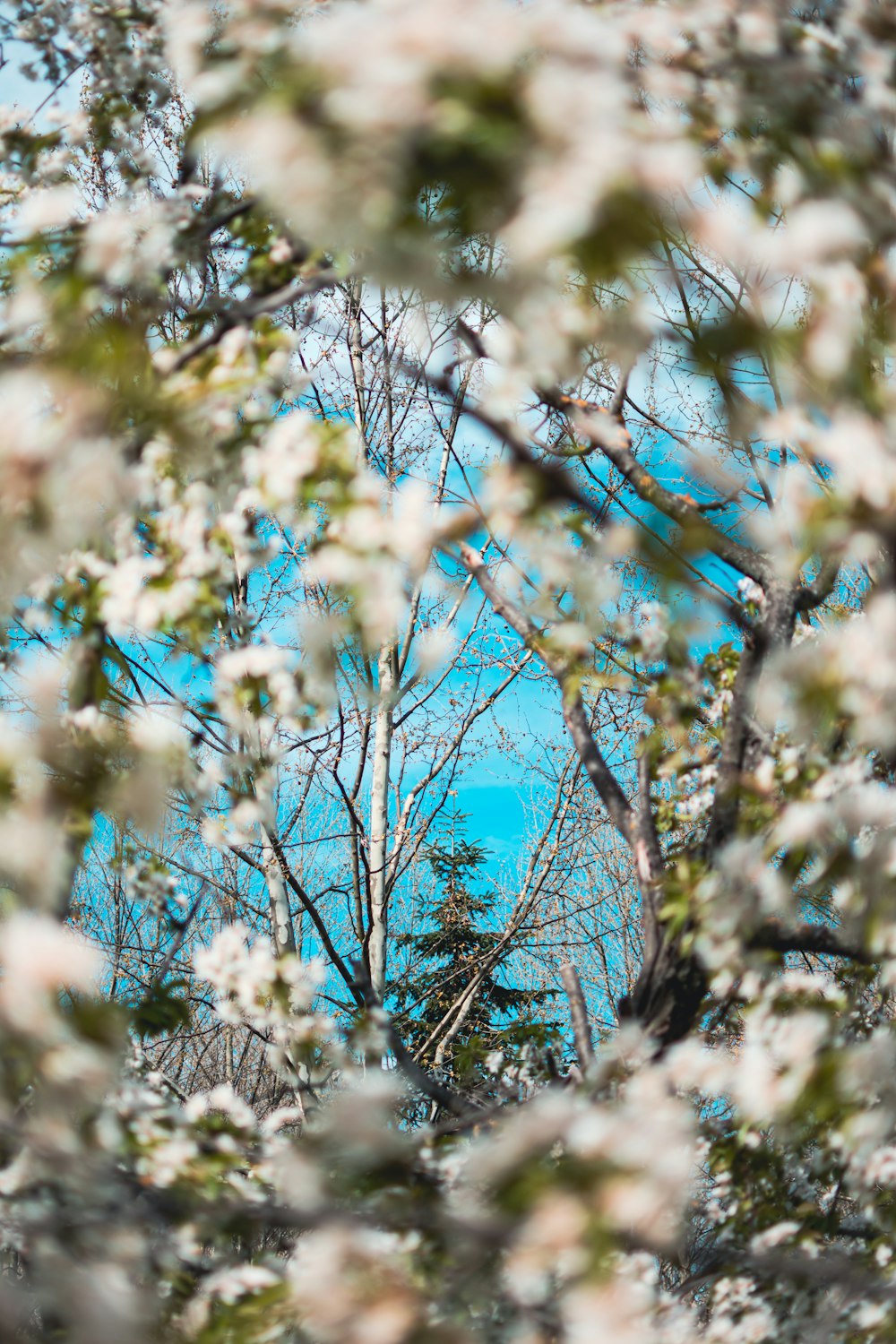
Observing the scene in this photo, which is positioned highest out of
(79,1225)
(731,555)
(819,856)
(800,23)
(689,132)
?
(731,555)

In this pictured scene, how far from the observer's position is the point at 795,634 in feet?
10.7

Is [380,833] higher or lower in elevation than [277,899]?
higher

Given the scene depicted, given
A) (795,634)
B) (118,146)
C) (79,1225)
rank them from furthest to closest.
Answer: (795,634) < (118,146) < (79,1225)

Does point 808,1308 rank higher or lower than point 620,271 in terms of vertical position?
lower

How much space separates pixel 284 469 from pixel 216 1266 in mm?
1801

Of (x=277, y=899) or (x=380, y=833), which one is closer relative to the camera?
(x=277, y=899)

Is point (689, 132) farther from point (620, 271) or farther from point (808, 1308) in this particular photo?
point (808, 1308)

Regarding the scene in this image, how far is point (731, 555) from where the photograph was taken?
3.06 metres

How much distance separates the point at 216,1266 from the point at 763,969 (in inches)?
59.6

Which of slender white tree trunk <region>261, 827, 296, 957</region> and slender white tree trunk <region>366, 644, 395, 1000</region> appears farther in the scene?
slender white tree trunk <region>366, 644, 395, 1000</region>

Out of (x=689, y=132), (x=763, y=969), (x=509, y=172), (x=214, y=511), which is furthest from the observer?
(x=763, y=969)

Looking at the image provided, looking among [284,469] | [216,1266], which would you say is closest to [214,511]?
[284,469]

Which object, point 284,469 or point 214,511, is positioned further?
point 214,511

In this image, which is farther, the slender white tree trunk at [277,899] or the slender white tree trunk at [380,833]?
the slender white tree trunk at [380,833]
